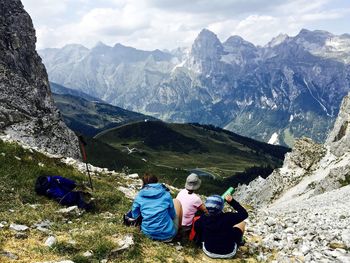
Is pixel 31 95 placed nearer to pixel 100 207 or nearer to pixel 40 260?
pixel 100 207

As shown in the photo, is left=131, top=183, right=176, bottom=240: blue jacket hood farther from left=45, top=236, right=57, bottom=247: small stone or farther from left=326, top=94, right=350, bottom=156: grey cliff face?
left=326, top=94, right=350, bottom=156: grey cliff face

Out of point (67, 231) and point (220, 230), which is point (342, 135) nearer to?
point (220, 230)

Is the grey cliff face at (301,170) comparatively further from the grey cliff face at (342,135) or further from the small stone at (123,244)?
the small stone at (123,244)

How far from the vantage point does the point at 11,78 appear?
48.9 meters

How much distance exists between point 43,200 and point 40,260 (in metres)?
8.15

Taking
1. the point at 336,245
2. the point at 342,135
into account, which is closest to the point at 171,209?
the point at 336,245

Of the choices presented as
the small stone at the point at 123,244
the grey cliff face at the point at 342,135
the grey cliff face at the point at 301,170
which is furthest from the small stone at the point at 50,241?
the grey cliff face at the point at 342,135

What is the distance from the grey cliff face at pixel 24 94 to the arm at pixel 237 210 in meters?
30.7

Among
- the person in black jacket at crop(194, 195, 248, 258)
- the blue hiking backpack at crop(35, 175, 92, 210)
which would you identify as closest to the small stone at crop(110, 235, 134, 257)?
the person in black jacket at crop(194, 195, 248, 258)

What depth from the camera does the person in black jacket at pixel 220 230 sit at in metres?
16.2

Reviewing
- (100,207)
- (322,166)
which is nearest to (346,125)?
(322,166)

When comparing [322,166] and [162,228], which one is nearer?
[162,228]

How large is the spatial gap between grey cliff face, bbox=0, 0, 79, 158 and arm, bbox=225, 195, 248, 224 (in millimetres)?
30692

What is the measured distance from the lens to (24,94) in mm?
49000
